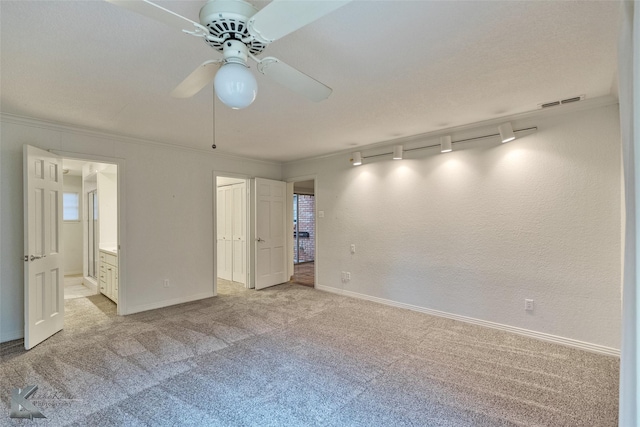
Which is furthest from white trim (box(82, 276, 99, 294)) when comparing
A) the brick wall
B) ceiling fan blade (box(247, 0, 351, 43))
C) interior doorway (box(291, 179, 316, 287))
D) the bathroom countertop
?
ceiling fan blade (box(247, 0, 351, 43))

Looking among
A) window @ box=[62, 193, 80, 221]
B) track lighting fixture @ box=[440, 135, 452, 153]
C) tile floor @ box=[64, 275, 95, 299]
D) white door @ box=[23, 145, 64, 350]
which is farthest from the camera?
window @ box=[62, 193, 80, 221]

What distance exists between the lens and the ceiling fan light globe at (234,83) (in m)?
1.37

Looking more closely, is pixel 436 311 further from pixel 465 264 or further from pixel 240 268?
pixel 240 268

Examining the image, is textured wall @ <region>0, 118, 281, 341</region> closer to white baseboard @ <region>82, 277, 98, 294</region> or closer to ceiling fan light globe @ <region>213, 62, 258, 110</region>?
white baseboard @ <region>82, 277, 98, 294</region>

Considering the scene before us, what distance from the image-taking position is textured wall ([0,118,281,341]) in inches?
126

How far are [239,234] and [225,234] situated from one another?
21.2 inches

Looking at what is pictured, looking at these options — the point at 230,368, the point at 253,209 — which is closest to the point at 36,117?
the point at 253,209

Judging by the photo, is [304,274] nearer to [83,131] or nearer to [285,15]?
[83,131]

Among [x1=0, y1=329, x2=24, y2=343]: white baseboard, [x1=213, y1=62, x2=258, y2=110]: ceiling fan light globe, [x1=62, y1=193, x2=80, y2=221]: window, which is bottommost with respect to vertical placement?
[x1=0, y1=329, x2=24, y2=343]: white baseboard

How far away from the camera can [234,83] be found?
1373 millimetres

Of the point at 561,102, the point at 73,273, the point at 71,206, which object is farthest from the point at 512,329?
the point at 71,206

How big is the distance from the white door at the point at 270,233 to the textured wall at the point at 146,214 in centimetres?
65

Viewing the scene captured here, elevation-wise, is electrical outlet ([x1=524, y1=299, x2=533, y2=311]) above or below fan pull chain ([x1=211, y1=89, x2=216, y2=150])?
below

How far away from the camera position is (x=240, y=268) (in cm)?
592
